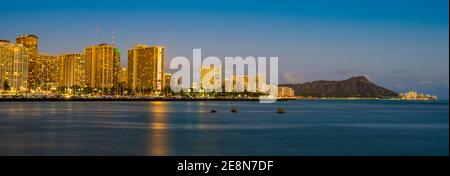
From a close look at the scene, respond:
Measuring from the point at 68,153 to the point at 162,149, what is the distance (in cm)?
459

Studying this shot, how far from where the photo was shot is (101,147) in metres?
26.3
